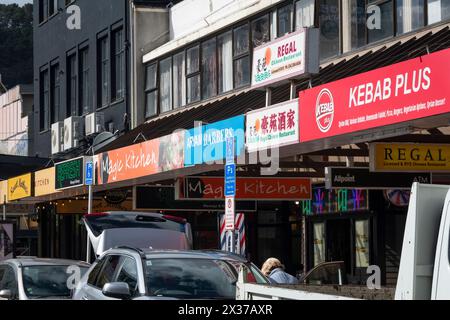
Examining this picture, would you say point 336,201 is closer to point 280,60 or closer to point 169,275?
point 280,60

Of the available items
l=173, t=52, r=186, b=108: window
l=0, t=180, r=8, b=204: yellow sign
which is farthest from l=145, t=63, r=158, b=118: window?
l=0, t=180, r=8, b=204: yellow sign

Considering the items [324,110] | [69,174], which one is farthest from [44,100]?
[324,110]

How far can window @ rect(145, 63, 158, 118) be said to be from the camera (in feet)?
98.6

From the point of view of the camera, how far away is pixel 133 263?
38.2ft

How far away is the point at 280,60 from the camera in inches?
640

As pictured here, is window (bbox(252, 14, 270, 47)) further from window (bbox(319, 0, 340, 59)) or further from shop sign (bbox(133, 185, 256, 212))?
shop sign (bbox(133, 185, 256, 212))

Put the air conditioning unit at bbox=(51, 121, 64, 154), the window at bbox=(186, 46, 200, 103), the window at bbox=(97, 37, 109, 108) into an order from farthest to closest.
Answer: the air conditioning unit at bbox=(51, 121, 64, 154)
the window at bbox=(97, 37, 109, 108)
the window at bbox=(186, 46, 200, 103)

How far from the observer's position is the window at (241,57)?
81.6ft

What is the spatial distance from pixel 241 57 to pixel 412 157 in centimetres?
982

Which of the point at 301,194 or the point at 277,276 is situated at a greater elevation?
the point at 301,194

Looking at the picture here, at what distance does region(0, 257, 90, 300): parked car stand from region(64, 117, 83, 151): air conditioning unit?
18.5 m

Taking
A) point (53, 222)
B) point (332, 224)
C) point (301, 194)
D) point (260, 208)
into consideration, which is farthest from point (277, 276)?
point (53, 222)
